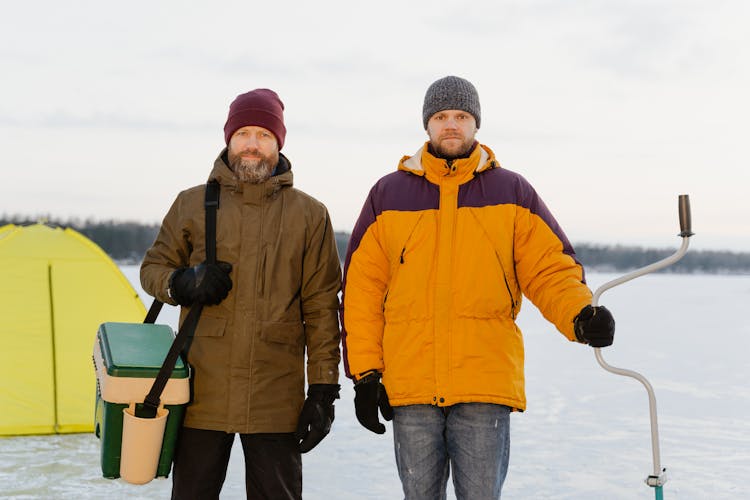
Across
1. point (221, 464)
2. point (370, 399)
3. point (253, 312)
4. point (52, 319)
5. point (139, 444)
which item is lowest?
point (221, 464)

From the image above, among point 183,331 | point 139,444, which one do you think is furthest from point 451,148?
point 139,444

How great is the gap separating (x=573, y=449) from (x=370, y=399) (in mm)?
2977

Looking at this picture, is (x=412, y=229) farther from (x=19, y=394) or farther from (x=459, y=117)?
(x=19, y=394)

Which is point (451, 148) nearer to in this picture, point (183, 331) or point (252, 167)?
point (252, 167)

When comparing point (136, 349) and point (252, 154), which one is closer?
point (136, 349)

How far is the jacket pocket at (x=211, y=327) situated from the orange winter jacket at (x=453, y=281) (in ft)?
1.27

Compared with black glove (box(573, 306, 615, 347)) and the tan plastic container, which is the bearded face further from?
black glove (box(573, 306, 615, 347))

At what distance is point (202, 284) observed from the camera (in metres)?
2.29

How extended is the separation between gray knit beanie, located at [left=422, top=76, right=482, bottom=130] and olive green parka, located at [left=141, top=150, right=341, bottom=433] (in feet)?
1.63

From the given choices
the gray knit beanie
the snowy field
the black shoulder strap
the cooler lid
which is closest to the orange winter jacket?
the gray knit beanie

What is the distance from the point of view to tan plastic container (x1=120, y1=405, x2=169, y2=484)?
220 cm

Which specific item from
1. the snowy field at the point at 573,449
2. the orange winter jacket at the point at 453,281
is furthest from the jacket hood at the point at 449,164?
the snowy field at the point at 573,449

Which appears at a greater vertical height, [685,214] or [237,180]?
[237,180]

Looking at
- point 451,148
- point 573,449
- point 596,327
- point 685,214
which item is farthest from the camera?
point 573,449
